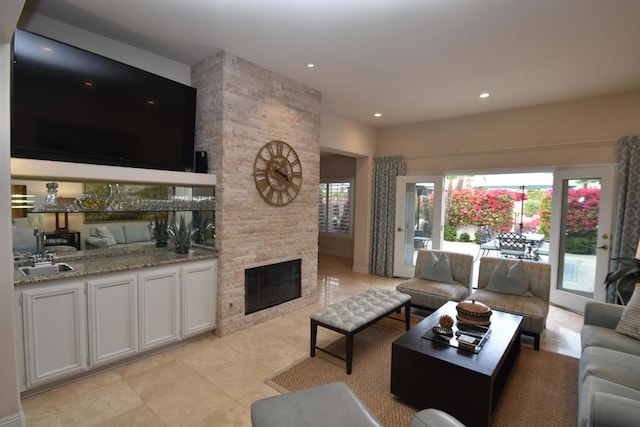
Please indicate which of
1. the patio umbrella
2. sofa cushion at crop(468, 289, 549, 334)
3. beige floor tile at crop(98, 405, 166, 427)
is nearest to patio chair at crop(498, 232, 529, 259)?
the patio umbrella

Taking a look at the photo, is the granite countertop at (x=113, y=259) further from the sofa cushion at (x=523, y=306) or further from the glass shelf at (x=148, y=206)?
the sofa cushion at (x=523, y=306)

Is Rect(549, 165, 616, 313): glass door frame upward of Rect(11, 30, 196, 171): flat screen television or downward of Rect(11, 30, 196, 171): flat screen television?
downward

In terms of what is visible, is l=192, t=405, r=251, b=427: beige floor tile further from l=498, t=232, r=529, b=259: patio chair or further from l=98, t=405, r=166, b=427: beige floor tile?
l=498, t=232, r=529, b=259: patio chair

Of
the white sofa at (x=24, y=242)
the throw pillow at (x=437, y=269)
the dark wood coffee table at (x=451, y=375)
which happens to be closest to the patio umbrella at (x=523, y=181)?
the throw pillow at (x=437, y=269)

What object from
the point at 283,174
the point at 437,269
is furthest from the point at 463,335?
the point at 283,174

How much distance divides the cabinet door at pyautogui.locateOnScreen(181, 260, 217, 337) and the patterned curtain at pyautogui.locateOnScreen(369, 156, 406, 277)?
3.72 m

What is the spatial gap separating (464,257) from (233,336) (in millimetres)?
3162

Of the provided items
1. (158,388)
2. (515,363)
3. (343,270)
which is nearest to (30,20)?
(158,388)

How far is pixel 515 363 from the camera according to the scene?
2.84m

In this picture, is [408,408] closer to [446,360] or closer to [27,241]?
[446,360]

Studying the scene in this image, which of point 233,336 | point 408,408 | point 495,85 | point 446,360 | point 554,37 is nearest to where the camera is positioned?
point 446,360

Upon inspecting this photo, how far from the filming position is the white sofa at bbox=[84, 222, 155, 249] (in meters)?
3.02

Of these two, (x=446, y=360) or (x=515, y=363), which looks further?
(x=515, y=363)

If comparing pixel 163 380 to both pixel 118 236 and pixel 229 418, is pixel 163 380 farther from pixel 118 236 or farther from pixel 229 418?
pixel 118 236
